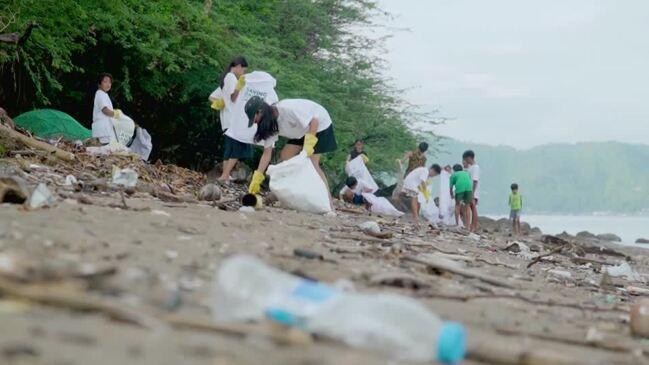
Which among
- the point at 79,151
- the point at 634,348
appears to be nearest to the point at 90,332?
the point at 634,348

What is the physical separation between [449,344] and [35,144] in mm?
7636

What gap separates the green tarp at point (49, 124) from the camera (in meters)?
10.7

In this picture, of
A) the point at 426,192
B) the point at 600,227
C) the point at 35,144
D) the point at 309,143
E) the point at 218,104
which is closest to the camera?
the point at 309,143

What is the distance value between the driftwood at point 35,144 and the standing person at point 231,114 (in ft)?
7.13

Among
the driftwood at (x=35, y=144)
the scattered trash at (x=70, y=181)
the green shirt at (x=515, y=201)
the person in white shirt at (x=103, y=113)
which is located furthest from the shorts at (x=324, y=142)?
the green shirt at (x=515, y=201)

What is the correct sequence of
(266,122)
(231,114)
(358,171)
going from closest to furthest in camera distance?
(266,122)
(231,114)
(358,171)

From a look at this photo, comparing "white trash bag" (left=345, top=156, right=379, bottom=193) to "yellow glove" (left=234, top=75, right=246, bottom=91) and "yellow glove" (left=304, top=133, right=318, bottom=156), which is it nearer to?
"yellow glove" (left=234, top=75, right=246, bottom=91)

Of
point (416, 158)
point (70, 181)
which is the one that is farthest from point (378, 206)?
Result: point (70, 181)

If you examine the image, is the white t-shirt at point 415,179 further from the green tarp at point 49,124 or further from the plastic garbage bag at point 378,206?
the green tarp at point 49,124

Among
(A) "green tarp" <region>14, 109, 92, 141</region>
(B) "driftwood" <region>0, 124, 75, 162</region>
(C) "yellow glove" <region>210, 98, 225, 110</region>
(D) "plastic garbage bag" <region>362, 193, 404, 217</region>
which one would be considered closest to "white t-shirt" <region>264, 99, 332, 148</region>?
(C) "yellow glove" <region>210, 98, 225, 110</region>

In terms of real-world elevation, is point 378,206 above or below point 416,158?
below

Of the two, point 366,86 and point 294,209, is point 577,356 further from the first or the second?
point 366,86

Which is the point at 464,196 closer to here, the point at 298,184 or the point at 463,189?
the point at 463,189

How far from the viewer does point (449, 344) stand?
221 cm
